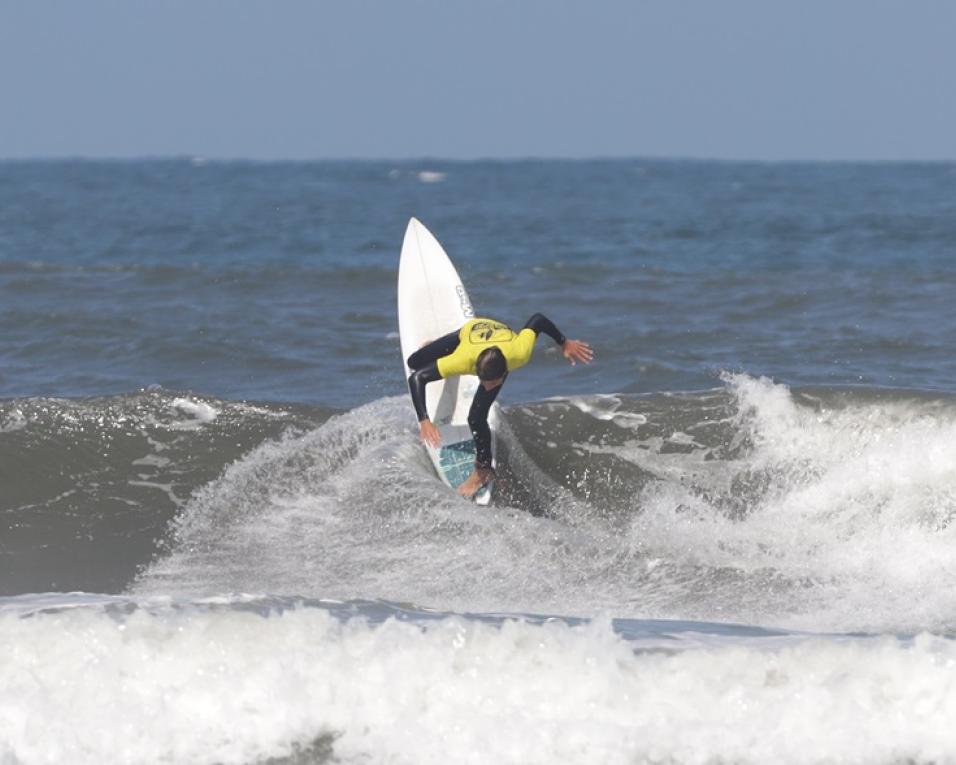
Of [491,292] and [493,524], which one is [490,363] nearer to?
[493,524]

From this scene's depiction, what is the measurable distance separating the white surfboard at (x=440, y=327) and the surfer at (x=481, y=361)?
0.26m

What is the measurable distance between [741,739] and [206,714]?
2.04 meters

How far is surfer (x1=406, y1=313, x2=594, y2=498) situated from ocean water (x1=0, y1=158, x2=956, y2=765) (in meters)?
0.40

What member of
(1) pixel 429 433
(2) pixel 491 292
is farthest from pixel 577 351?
(2) pixel 491 292

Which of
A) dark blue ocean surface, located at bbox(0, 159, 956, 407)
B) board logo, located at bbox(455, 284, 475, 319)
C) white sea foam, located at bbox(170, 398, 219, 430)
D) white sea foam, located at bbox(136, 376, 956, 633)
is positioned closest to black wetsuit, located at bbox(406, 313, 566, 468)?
white sea foam, located at bbox(136, 376, 956, 633)

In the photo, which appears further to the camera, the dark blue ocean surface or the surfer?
the dark blue ocean surface

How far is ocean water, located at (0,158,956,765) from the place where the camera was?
559 cm

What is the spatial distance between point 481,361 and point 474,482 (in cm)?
88

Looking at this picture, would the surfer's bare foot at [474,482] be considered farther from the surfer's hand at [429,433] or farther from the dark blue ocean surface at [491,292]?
the dark blue ocean surface at [491,292]

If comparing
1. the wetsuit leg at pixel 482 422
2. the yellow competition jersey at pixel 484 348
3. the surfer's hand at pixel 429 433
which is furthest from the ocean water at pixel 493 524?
the yellow competition jersey at pixel 484 348

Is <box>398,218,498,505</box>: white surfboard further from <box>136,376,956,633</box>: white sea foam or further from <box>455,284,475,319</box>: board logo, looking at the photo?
<box>136,376,956,633</box>: white sea foam

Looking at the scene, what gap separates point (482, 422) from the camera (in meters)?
9.19

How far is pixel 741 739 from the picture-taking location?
17.9 feet

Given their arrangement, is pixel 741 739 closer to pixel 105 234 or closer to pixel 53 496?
pixel 53 496
